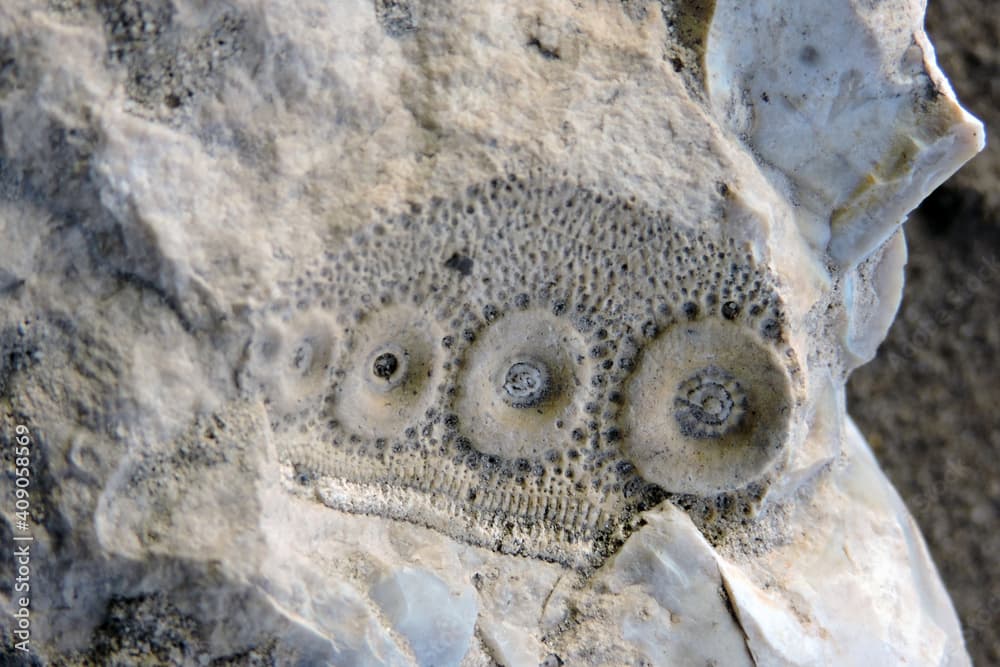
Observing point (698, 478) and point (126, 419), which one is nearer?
point (126, 419)

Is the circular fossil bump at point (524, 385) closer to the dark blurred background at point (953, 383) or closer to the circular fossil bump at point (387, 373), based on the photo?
the circular fossil bump at point (387, 373)

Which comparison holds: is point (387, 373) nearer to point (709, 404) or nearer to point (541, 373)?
point (541, 373)

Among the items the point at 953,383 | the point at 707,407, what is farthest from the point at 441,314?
the point at 953,383

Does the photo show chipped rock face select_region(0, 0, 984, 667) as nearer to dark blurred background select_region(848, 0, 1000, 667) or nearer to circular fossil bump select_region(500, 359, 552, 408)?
circular fossil bump select_region(500, 359, 552, 408)


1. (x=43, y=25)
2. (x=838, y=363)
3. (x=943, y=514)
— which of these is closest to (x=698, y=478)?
(x=838, y=363)

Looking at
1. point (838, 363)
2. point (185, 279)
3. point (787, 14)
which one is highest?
point (787, 14)

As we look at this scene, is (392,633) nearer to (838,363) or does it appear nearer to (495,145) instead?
(495,145)
